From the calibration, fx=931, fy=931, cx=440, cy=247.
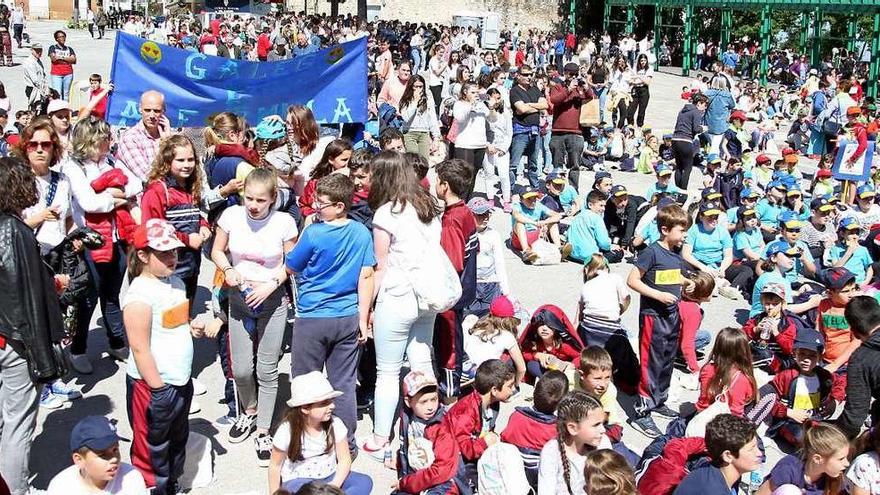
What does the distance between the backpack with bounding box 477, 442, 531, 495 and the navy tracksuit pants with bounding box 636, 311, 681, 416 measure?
6.33 ft

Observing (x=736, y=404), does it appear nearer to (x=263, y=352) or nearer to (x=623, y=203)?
(x=263, y=352)

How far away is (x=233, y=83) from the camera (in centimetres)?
894

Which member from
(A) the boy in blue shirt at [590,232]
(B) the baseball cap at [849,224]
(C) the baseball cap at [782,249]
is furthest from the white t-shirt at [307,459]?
(B) the baseball cap at [849,224]

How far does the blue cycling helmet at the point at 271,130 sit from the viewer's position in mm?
6707

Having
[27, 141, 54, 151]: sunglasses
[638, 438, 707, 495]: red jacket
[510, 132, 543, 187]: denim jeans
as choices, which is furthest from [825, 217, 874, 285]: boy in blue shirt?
[27, 141, 54, 151]: sunglasses

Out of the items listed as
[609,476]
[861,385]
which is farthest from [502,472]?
[861,385]

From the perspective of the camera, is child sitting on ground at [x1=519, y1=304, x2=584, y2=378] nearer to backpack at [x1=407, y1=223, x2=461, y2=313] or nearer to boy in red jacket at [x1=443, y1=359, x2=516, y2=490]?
boy in red jacket at [x1=443, y1=359, x2=516, y2=490]

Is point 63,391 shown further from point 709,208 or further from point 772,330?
point 709,208

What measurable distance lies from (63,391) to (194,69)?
144 inches

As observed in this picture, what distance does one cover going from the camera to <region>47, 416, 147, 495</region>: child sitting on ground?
3.96 metres

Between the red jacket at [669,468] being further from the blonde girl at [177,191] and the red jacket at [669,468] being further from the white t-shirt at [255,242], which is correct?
the blonde girl at [177,191]

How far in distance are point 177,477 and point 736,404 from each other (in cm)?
336

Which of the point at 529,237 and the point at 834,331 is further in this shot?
the point at 529,237

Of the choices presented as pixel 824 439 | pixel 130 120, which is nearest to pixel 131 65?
pixel 130 120
